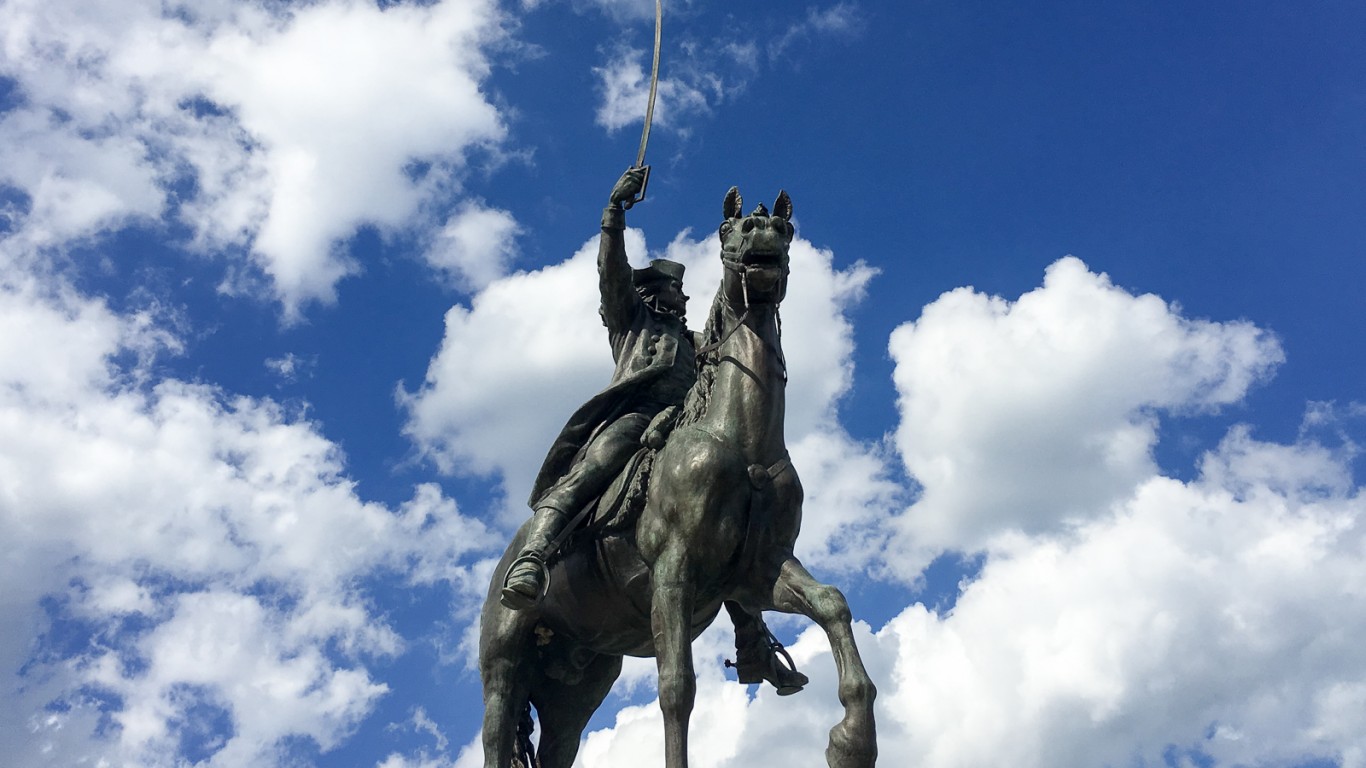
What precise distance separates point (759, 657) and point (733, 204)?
11.8 ft

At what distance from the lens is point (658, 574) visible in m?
10.2

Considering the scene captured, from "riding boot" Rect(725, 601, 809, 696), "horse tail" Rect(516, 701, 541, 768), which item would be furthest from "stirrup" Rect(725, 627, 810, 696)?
"horse tail" Rect(516, 701, 541, 768)

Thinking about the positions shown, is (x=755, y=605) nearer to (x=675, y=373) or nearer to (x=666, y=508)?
(x=666, y=508)

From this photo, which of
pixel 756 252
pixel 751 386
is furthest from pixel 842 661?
pixel 756 252

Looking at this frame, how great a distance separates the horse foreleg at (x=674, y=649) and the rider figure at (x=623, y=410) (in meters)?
1.04

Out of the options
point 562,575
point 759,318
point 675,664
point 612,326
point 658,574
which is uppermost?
point 612,326

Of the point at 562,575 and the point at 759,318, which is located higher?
the point at 759,318

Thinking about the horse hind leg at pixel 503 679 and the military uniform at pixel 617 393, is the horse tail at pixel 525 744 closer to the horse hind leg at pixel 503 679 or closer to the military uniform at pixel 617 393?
the horse hind leg at pixel 503 679

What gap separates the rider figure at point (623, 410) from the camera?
1099cm

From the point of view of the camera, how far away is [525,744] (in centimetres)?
1216

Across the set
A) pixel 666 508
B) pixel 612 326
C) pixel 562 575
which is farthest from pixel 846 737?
pixel 612 326

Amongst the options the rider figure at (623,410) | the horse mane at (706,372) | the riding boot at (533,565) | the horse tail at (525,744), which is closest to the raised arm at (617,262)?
the rider figure at (623,410)

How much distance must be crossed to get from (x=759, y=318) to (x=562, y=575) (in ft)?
8.84

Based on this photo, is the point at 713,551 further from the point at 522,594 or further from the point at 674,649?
the point at 522,594
